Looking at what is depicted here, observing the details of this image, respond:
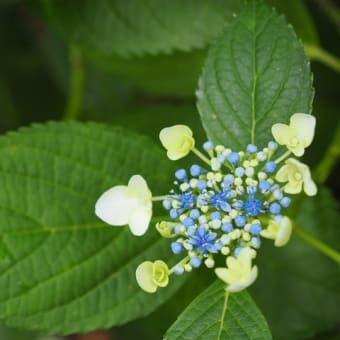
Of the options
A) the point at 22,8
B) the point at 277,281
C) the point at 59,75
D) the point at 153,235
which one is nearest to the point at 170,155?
the point at 153,235

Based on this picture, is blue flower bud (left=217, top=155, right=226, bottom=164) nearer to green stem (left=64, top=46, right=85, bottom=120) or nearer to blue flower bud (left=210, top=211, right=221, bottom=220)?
Result: blue flower bud (left=210, top=211, right=221, bottom=220)

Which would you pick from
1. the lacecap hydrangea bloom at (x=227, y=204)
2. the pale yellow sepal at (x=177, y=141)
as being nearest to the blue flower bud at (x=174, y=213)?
the lacecap hydrangea bloom at (x=227, y=204)

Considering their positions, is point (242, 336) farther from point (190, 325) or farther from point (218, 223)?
point (218, 223)

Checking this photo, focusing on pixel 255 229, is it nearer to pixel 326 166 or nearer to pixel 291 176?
pixel 291 176

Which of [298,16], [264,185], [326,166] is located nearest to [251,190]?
[264,185]

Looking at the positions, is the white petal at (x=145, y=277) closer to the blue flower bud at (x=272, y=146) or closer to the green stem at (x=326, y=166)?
the blue flower bud at (x=272, y=146)

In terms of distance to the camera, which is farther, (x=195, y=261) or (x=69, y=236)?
(x=69, y=236)
